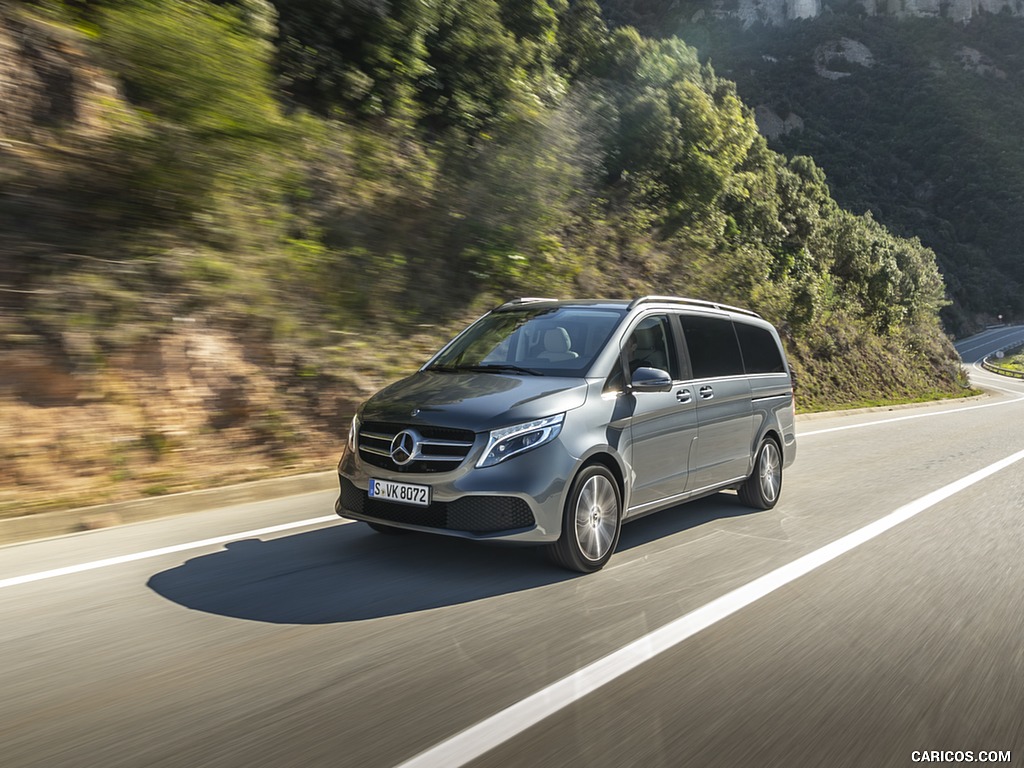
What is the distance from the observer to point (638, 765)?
311 cm

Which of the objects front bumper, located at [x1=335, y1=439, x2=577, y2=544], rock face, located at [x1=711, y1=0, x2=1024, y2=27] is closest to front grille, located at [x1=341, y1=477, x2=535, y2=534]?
front bumper, located at [x1=335, y1=439, x2=577, y2=544]

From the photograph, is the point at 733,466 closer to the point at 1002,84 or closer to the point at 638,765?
the point at 638,765

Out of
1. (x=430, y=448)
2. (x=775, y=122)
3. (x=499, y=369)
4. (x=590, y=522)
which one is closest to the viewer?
(x=430, y=448)

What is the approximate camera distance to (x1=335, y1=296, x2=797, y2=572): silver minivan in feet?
17.0

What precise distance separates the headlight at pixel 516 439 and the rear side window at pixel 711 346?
2.04m

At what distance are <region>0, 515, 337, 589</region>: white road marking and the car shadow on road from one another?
215 mm

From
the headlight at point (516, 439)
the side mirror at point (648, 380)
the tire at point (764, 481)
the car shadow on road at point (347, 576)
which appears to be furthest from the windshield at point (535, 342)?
the tire at point (764, 481)

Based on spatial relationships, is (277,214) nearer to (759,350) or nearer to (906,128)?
(759,350)

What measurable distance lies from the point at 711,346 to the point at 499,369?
217cm

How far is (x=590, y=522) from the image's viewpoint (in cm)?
557

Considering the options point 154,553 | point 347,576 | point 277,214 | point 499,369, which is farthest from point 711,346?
point 277,214

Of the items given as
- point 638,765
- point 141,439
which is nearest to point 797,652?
point 638,765

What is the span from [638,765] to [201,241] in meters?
7.59

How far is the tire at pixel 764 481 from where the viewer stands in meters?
7.94
